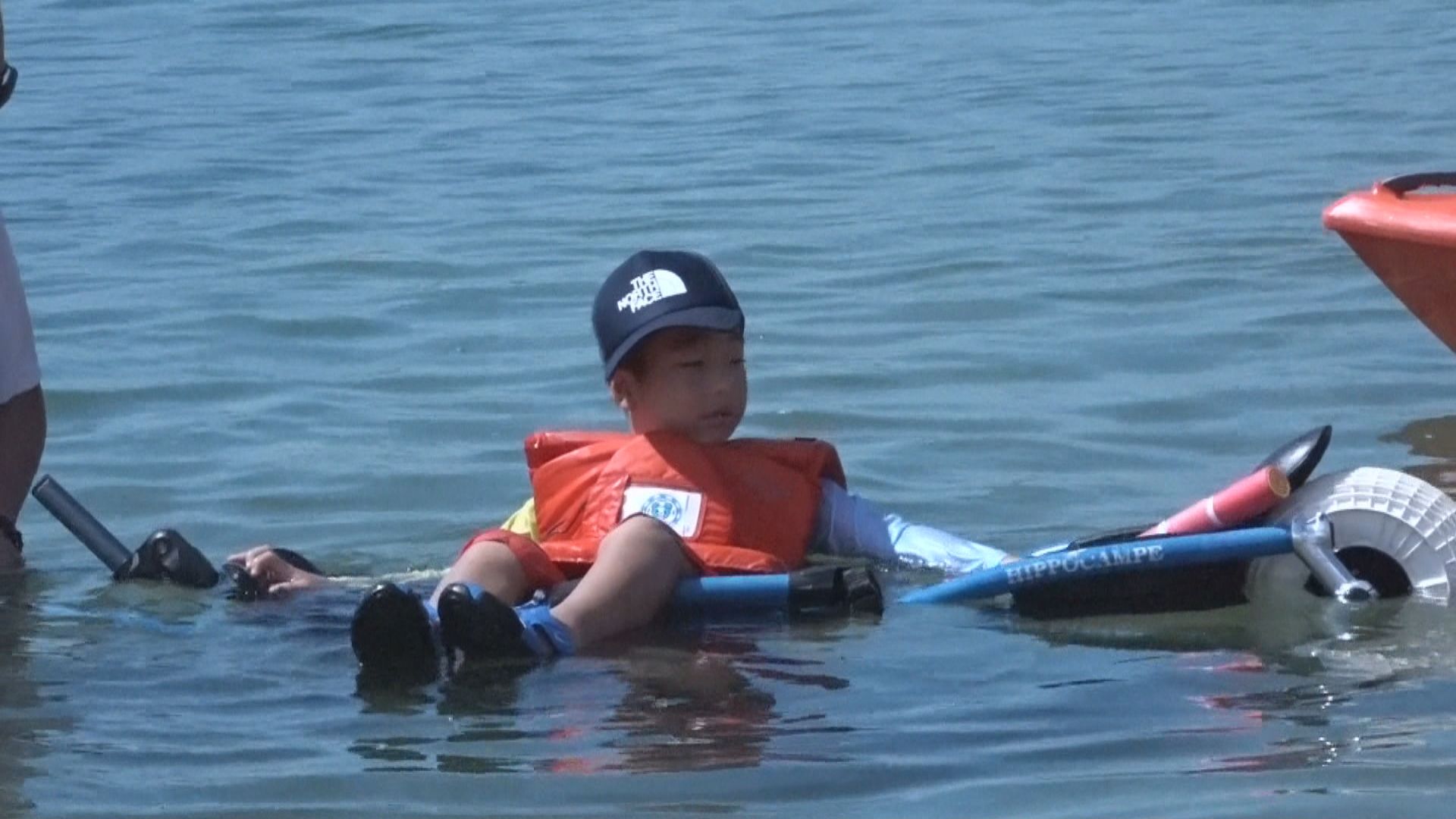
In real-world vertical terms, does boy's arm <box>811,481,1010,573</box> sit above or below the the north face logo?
below

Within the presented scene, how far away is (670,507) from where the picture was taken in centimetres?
548

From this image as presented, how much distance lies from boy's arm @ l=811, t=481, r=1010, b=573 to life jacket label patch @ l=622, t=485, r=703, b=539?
0.38m

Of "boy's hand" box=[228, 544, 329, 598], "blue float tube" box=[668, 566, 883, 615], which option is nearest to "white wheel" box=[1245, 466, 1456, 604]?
"blue float tube" box=[668, 566, 883, 615]

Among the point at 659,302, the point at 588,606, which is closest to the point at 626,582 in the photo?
the point at 588,606

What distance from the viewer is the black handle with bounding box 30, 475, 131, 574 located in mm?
5863

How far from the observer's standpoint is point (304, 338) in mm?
9023

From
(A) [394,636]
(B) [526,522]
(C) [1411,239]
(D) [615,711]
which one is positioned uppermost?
(C) [1411,239]

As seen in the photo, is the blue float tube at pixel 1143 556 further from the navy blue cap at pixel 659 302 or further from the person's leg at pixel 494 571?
the person's leg at pixel 494 571

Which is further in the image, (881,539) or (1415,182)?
(1415,182)

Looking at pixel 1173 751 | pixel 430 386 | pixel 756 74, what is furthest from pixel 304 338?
pixel 756 74

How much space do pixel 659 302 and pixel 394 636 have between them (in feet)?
3.53

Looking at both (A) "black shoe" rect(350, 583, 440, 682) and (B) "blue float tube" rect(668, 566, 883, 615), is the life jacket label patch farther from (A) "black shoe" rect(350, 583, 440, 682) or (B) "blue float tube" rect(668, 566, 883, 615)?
(A) "black shoe" rect(350, 583, 440, 682)

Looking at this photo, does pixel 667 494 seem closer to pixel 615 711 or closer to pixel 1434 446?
pixel 615 711

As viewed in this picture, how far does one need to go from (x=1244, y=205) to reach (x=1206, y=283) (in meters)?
1.56
